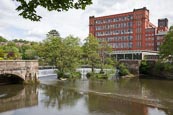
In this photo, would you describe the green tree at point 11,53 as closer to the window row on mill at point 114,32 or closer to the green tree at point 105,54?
the green tree at point 105,54

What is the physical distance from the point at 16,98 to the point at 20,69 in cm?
809

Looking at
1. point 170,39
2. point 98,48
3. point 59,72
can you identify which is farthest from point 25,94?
point 170,39

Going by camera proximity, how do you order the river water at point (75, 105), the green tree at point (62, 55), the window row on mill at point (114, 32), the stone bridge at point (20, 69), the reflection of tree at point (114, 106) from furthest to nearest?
the window row on mill at point (114, 32), the green tree at point (62, 55), the stone bridge at point (20, 69), the reflection of tree at point (114, 106), the river water at point (75, 105)

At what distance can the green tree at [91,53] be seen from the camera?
5169 cm

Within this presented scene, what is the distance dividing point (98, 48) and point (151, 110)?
1323 inches

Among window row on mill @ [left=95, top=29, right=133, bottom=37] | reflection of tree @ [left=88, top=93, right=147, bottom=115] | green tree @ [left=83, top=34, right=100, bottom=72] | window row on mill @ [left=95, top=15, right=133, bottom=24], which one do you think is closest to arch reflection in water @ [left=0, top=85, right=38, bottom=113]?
reflection of tree @ [left=88, top=93, right=147, bottom=115]

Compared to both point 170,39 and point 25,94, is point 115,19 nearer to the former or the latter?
point 170,39

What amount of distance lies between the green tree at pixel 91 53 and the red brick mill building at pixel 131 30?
123 ft

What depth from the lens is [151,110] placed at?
2070 cm

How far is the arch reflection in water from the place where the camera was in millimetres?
21453

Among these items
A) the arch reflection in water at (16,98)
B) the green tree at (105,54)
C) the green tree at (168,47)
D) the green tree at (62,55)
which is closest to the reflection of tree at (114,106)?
the arch reflection in water at (16,98)

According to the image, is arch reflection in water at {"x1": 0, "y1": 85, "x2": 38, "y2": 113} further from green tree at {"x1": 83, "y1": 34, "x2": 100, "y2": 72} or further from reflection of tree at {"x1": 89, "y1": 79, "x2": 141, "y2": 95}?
green tree at {"x1": 83, "y1": 34, "x2": 100, "y2": 72}

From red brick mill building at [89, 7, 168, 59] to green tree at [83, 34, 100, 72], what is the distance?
1474 inches

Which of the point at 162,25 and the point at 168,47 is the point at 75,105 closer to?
the point at 168,47
